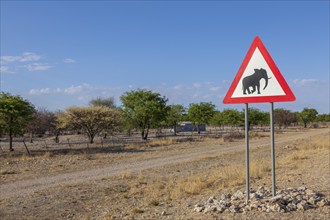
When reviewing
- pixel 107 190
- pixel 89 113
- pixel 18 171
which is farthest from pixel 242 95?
pixel 89 113

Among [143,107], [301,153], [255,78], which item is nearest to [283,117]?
[143,107]

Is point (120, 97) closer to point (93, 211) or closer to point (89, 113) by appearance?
point (89, 113)

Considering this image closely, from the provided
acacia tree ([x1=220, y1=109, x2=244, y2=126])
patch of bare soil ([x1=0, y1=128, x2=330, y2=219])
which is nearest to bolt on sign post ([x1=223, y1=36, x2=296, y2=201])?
patch of bare soil ([x1=0, y1=128, x2=330, y2=219])

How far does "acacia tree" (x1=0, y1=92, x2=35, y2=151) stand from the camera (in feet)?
107

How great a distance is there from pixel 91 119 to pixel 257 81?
121 feet

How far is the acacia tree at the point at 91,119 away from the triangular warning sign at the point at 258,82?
1430 inches

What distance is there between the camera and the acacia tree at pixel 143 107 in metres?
48.1

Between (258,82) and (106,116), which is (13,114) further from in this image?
(258,82)

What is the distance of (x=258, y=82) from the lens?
6.30 meters

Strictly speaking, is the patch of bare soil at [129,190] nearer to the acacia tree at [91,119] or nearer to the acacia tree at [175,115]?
the acacia tree at [91,119]

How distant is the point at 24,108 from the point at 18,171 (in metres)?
16.7

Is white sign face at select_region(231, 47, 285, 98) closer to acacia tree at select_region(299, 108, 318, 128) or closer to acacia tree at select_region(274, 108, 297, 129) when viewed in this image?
acacia tree at select_region(274, 108, 297, 129)

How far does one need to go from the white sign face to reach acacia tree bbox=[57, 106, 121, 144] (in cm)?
3638

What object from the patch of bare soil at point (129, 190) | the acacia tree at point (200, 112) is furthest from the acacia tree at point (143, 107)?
the patch of bare soil at point (129, 190)
